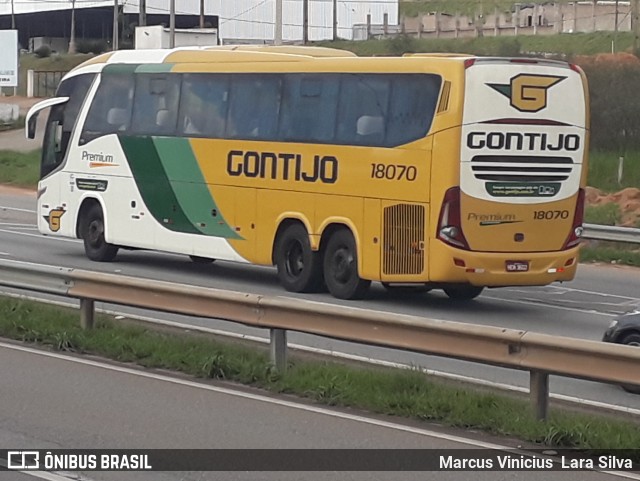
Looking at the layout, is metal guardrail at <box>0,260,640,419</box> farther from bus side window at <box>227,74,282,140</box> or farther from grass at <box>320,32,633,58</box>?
grass at <box>320,32,633,58</box>

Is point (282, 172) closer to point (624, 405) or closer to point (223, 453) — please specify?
point (624, 405)

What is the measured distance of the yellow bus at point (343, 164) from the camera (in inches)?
654

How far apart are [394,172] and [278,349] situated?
611cm

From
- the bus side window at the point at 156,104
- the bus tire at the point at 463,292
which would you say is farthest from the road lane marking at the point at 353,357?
the bus side window at the point at 156,104

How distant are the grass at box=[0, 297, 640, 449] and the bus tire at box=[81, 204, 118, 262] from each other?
307 inches

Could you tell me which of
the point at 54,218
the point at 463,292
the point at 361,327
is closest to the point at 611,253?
the point at 463,292

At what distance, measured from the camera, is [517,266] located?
1691cm

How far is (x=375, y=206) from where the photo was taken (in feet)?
56.9

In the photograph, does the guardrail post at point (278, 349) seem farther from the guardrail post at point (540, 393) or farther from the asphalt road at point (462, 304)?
the guardrail post at point (540, 393)

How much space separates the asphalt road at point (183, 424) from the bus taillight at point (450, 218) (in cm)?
583

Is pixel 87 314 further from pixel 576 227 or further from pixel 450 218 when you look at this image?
pixel 576 227

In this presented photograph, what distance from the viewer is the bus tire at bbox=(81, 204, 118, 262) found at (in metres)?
22.0

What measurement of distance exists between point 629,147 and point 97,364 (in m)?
22.8

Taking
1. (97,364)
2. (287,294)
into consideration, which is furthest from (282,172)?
(97,364)
